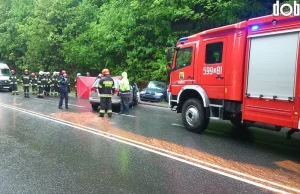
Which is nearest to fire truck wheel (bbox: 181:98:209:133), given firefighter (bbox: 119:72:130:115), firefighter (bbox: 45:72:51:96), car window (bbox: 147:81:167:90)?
firefighter (bbox: 119:72:130:115)

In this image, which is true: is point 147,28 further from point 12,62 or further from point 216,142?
point 12,62

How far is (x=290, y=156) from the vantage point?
649 cm

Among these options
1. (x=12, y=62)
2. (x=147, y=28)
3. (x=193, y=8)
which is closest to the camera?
(x=193, y=8)

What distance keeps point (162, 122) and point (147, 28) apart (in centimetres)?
1264

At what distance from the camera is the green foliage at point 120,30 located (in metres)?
19.0

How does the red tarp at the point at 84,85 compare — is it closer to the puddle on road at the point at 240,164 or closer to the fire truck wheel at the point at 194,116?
the puddle on road at the point at 240,164

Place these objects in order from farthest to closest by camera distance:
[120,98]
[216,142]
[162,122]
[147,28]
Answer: [147,28], [120,98], [162,122], [216,142]

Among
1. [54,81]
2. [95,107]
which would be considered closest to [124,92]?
[95,107]

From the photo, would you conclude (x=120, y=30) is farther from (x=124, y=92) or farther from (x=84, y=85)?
(x=124, y=92)

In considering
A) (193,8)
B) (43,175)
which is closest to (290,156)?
(43,175)

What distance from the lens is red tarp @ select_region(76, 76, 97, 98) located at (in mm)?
20172

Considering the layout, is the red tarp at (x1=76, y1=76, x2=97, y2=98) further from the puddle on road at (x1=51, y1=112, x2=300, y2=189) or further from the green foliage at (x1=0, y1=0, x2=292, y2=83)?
the puddle on road at (x1=51, y1=112, x2=300, y2=189)

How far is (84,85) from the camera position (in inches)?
804

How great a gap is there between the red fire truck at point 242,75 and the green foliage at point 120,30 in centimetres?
961
